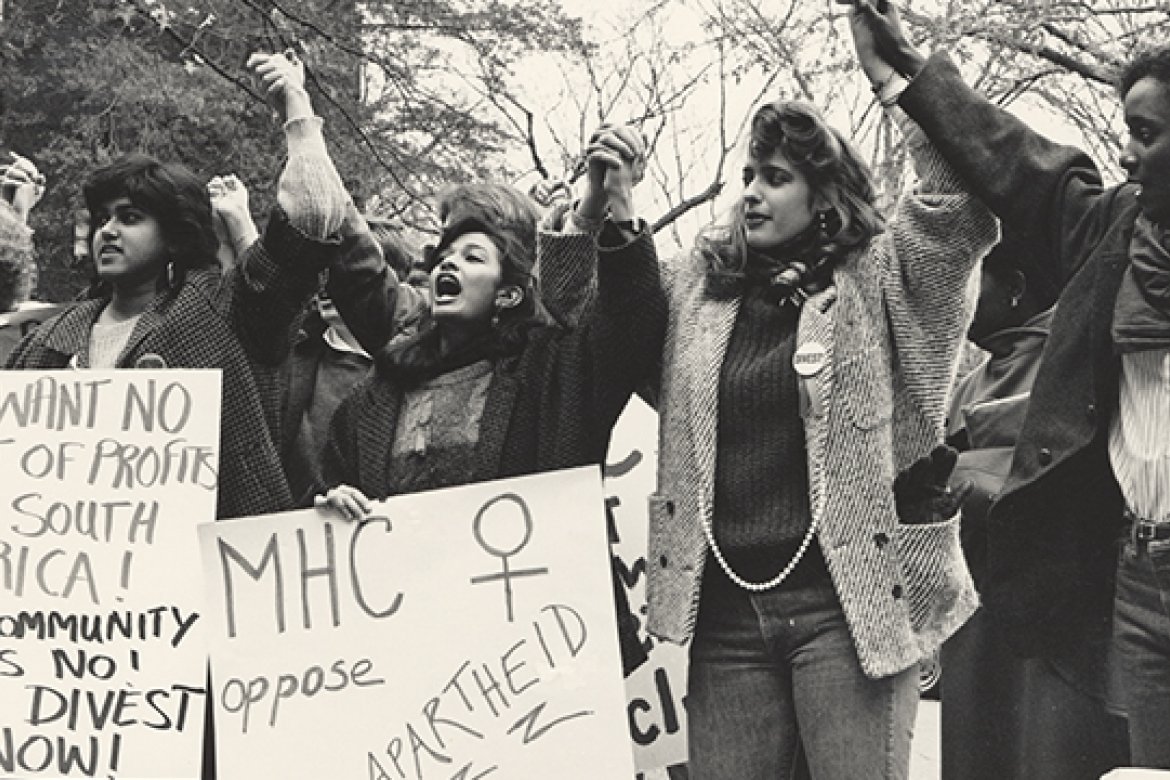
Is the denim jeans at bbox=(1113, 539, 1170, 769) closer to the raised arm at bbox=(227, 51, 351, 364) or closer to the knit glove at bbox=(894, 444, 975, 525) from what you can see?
the knit glove at bbox=(894, 444, 975, 525)

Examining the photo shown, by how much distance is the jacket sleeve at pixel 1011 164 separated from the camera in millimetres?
3260

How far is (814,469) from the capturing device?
10.5ft

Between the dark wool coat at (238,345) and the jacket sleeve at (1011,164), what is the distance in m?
1.32

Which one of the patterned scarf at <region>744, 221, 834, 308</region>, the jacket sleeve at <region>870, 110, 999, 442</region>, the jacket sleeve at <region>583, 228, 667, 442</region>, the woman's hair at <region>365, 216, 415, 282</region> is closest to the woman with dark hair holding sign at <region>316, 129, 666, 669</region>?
the jacket sleeve at <region>583, 228, 667, 442</region>

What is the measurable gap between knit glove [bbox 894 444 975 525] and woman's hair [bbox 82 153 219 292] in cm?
174

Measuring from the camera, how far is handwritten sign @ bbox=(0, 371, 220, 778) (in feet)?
12.0

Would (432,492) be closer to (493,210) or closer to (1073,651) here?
(493,210)

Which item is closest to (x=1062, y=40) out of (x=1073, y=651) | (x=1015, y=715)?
(x=1015, y=715)

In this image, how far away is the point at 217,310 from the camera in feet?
12.8

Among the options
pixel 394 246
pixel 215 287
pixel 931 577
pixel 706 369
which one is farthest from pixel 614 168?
pixel 394 246

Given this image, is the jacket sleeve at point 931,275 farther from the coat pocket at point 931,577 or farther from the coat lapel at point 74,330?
the coat lapel at point 74,330

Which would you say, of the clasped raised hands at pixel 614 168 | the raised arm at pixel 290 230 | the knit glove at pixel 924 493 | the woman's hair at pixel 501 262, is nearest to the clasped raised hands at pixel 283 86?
the raised arm at pixel 290 230

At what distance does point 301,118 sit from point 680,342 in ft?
3.24

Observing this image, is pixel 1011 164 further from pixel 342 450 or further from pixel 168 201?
pixel 168 201
